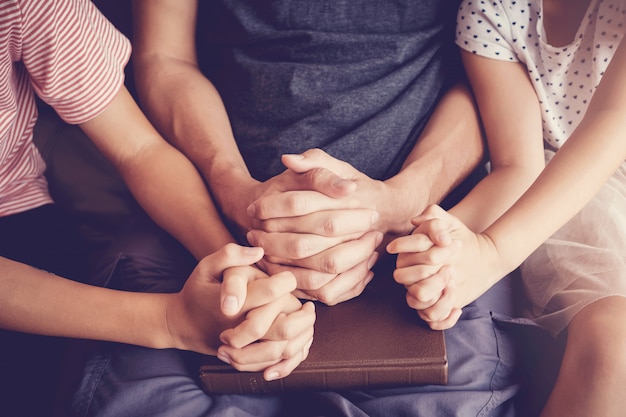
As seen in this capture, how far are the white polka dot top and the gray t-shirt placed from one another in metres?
0.09

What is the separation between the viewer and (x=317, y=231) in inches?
31.0

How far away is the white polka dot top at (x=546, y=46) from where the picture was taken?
93cm

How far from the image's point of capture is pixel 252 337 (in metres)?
0.69

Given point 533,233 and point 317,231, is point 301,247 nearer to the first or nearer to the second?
point 317,231

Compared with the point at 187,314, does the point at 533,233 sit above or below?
above

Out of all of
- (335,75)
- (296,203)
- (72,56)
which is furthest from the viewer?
(335,75)

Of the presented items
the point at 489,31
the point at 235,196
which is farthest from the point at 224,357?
the point at 489,31

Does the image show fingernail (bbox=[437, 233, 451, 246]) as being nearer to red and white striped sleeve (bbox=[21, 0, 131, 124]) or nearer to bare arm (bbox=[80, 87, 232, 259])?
bare arm (bbox=[80, 87, 232, 259])

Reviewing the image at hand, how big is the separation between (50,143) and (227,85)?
35 centimetres

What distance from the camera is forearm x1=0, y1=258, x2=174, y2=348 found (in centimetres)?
78

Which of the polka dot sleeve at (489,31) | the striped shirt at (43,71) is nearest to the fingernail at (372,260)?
the polka dot sleeve at (489,31)

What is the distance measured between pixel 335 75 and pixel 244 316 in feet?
1.55

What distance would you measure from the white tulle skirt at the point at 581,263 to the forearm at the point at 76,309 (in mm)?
557

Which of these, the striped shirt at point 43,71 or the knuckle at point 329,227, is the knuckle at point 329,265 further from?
the striped shirt at point 43,71
